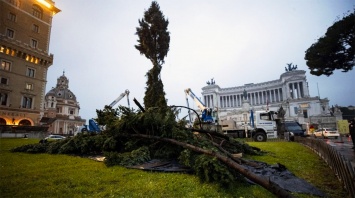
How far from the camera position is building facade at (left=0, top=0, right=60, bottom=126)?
33.5 m

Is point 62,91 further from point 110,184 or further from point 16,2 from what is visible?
point 110,184

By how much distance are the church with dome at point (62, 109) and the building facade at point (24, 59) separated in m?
29.8

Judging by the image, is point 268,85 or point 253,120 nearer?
point 253,120

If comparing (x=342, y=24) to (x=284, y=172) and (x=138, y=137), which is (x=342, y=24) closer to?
(x=284, y=172)

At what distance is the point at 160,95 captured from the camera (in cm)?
2523

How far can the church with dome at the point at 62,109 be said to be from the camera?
6747cm

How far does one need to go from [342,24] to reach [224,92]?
295 ft

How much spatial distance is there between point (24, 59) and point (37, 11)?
10.7 m

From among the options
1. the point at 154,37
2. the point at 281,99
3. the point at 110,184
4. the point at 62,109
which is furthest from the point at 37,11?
the point at 281,99

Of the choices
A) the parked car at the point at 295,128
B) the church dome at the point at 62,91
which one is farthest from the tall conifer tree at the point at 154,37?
the church dome at the point at 62,91

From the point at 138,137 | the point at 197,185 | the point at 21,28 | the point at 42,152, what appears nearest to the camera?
the point at 197,185

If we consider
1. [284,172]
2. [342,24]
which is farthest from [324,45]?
[284,172]

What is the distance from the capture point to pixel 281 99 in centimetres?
9119

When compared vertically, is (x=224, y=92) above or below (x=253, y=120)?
above
